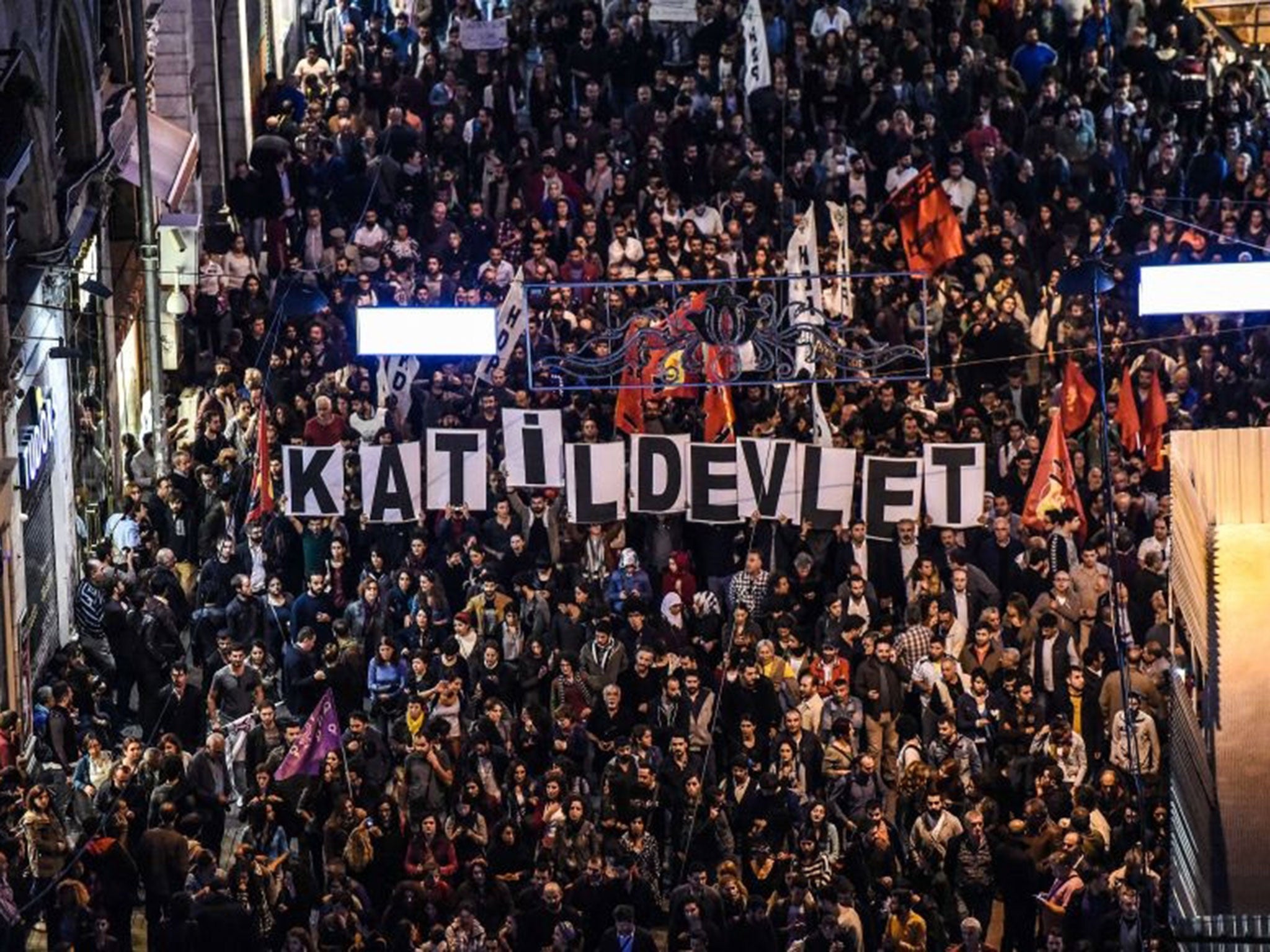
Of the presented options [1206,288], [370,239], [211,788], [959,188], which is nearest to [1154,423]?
[1206,288]

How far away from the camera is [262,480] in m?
30.0

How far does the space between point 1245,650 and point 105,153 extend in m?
14.8

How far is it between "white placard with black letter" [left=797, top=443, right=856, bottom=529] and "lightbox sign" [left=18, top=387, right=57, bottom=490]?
6.32 m

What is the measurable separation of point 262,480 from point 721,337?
3.92 meters

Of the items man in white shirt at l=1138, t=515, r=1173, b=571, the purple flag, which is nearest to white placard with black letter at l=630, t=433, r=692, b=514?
man in white shirt at l=1138, t=515, r=1173, b=571

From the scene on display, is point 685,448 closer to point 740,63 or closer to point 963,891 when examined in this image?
point 963,891

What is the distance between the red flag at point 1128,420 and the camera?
102 ft

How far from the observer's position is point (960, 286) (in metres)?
34.1

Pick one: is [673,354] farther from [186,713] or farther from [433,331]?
[186,713]

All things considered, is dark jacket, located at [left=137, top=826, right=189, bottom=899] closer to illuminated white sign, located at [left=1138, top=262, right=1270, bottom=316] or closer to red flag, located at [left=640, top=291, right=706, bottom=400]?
red flag, located at [left=640, top=291, right=706, bottom=400]

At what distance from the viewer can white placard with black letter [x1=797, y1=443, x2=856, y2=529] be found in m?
29.6

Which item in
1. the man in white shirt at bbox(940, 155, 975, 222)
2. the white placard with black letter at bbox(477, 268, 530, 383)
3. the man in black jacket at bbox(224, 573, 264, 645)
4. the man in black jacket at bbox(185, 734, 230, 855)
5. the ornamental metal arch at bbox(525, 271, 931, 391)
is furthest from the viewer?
the man in white shirt at bbox(940, 155, 975, 222)

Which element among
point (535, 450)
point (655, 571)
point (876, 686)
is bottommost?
point (876, 686)

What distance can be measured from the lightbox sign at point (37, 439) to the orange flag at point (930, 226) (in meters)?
8.11
